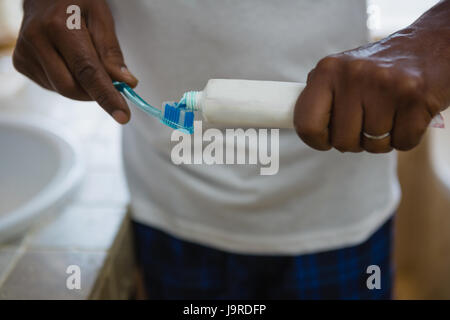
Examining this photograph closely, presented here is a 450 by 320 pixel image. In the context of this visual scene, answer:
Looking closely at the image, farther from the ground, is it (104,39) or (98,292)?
(104,39)

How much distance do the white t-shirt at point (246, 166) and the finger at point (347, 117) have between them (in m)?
0.17

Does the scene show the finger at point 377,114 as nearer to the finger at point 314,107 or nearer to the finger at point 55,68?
the finger at point 314,107

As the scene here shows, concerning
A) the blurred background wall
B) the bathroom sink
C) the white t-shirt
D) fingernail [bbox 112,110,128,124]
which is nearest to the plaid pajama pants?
the white t-shirt

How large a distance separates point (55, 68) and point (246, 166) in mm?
234

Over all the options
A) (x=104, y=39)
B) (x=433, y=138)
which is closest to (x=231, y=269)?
(x=104, y=39)

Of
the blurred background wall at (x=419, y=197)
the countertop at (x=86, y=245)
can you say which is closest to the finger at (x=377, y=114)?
the countertop at (x=86, y=245)

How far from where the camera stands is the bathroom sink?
0.63 metres

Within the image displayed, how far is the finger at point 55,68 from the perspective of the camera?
38cm

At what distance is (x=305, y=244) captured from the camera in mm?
549

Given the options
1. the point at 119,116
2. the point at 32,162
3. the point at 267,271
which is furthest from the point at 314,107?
the point at 32,162
